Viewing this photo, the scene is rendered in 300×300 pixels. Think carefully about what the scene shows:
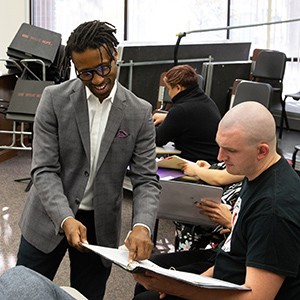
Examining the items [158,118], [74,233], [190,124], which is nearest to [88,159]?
[74,233]

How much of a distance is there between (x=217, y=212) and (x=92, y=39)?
968 millimetres

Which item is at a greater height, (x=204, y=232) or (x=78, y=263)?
(x=78, y=263)

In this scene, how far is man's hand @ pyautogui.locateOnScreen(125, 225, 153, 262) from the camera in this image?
157 cm

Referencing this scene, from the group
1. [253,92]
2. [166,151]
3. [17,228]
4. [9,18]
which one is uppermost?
[9,18]

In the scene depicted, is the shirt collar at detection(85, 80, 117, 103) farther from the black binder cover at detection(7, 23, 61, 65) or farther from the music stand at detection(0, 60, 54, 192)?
the black binder cover at detection(7, 23, 61, 65)

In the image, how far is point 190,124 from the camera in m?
3.16

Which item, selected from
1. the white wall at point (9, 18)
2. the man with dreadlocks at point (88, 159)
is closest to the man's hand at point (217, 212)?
the man with dreadlocks at point (88, 159)

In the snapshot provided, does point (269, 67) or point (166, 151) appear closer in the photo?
point (166, 151)

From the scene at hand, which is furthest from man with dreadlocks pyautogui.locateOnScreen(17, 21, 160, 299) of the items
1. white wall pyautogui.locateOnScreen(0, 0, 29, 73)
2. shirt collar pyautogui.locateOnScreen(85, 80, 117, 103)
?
white wall pyautogui.locateOnScreen(0, 0, 29, 73)

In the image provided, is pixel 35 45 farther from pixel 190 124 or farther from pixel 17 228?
pixel 190 124

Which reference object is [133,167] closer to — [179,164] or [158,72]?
[179,164]

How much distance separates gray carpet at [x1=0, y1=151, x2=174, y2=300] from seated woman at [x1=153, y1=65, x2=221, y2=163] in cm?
67

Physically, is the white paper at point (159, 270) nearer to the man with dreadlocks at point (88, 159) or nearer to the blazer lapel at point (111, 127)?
the man with dreadlocks at point (88, 159)

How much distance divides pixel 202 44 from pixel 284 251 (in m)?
3.84
